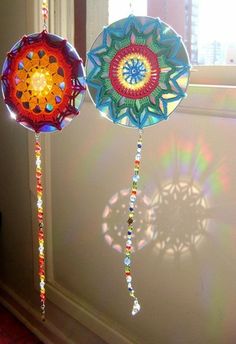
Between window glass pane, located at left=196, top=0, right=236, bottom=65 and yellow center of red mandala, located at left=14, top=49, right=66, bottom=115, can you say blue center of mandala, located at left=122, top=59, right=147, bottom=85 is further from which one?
window glass pane, located at left=196, top=0, right=236, bottom=65

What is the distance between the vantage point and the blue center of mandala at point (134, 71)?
32.4 inches

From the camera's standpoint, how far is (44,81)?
0.89 metres

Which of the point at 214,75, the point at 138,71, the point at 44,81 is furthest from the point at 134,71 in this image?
the point at 214,75

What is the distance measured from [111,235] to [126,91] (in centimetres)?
70

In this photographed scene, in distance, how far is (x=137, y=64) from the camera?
2.71ft

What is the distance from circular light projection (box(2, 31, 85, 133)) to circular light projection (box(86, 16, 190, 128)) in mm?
42

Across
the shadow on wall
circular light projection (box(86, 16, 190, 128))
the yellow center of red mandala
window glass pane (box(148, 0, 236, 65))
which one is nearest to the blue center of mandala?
circular light projection (box(86, 16, 190, 128))

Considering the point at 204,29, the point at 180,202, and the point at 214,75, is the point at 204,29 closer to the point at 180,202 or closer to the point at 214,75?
the point at 214,75

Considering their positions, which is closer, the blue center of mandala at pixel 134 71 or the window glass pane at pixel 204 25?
the blue center of mandala at pixel 134 71

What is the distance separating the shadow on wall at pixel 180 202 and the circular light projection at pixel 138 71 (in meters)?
0.32

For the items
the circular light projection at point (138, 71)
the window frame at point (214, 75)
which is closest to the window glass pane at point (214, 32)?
the window frame at point (214, 75)

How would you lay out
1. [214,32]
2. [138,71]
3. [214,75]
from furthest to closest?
[214,32] < [214,75] < [138,71]

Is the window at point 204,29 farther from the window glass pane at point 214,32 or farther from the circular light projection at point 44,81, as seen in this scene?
the circular light projection at point 44,81

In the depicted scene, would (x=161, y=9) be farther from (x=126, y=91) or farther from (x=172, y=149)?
(x=126, y=91)
